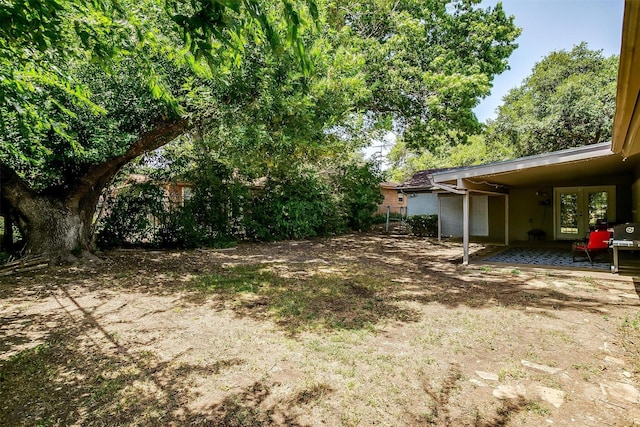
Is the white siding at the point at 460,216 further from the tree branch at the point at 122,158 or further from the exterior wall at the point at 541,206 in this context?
the tree branch at the point at 122,158

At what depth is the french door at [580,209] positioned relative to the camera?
38.1 feet

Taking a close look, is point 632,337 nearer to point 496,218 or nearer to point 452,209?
Answer: point 496,218

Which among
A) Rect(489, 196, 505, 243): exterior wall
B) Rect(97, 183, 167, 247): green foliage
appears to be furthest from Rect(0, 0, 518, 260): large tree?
Rect(489, 196, 505, 243): exterior wall

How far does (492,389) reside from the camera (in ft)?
9.27

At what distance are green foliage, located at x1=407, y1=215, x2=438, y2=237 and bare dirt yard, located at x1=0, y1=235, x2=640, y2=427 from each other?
876 cm

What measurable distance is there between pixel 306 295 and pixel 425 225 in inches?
445

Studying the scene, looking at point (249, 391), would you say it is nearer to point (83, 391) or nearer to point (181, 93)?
point (83, 391)

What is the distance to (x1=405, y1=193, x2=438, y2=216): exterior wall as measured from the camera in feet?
60.7

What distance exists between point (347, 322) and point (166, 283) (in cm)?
383

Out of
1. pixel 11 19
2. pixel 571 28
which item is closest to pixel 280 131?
pixel 11 19

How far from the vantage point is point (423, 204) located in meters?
18.9

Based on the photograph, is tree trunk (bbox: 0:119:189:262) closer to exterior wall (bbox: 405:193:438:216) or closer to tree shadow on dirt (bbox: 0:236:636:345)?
tree shadow on dirt (bbox: 0:236:636:345)

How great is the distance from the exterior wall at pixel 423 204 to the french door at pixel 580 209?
6343mm

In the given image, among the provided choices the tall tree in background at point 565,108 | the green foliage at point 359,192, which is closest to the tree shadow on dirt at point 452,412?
the green foliage at point 359,192
